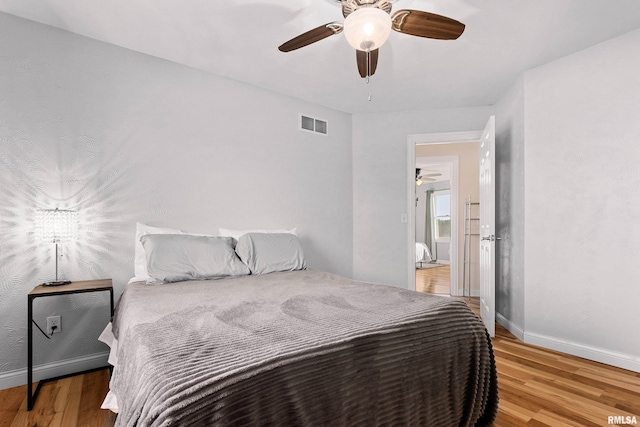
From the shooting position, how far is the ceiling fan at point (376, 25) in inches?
63.3

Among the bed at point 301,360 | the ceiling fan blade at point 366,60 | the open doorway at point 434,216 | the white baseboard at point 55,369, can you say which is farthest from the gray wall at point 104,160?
the open doorway at point 434,216

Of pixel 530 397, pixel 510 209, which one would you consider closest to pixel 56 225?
pixel 530 397

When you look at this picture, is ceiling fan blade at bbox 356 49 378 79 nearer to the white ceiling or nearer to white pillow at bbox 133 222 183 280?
the white ceiling

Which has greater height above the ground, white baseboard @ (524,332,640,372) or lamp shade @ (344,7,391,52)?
lamp shade @ (344,7,391,52)

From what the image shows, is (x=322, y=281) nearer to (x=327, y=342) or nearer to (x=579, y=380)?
(x=327, y=342)

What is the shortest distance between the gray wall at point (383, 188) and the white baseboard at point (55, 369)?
108 inches

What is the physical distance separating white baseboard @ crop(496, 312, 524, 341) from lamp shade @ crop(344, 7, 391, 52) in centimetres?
286

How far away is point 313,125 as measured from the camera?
390 cm

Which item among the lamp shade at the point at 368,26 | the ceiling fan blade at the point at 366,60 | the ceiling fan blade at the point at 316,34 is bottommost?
the lamp shade at the point at 368,26

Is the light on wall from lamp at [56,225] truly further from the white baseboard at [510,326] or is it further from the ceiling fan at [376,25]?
the white baseboard at [510,326]

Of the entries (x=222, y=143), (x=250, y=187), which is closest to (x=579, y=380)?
(x=250, y=187)

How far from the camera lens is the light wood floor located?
5.93ft

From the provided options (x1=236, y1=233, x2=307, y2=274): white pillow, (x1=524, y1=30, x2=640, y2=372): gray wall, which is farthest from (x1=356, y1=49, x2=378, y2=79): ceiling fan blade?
(x1=524, y1=30, x2=640, y2=372): gray wall

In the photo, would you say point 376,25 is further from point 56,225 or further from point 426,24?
point 56,225
